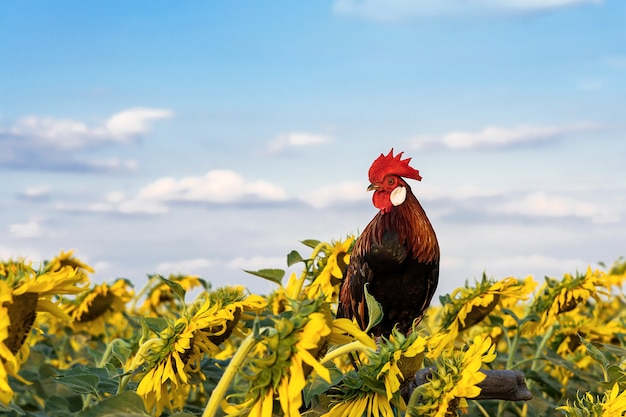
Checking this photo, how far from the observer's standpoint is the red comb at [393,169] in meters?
2.63

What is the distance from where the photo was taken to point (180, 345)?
1914mm

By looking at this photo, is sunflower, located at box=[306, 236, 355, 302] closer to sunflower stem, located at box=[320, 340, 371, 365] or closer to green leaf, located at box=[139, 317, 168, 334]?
green leaf, located at box=[139, 317, 168, 334]

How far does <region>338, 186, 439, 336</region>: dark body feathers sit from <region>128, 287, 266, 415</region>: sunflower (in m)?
0.64

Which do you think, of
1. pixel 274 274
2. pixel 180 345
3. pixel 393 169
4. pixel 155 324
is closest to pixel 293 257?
pixel 274 274

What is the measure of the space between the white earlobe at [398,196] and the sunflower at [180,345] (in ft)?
2.54

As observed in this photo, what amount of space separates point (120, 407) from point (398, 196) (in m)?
1.28

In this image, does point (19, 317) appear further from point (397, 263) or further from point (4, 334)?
point (397, 263)

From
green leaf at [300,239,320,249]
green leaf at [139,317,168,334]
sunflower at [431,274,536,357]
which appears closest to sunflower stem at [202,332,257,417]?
green leaf at [139,317,168,334]

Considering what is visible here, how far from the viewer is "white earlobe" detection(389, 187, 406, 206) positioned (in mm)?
2643

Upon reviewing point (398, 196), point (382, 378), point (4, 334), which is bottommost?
point (382, 378)

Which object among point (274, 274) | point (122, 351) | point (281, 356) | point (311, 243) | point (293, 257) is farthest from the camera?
point (311, 243)

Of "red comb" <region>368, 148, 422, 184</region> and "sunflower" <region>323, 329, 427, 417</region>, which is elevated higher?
"red comb" <region>368, 148, 422, 184</region>

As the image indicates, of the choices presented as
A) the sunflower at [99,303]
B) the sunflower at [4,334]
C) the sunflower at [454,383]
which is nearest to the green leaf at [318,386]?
the sunflower at [454,383]

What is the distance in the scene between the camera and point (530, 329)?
358cm
